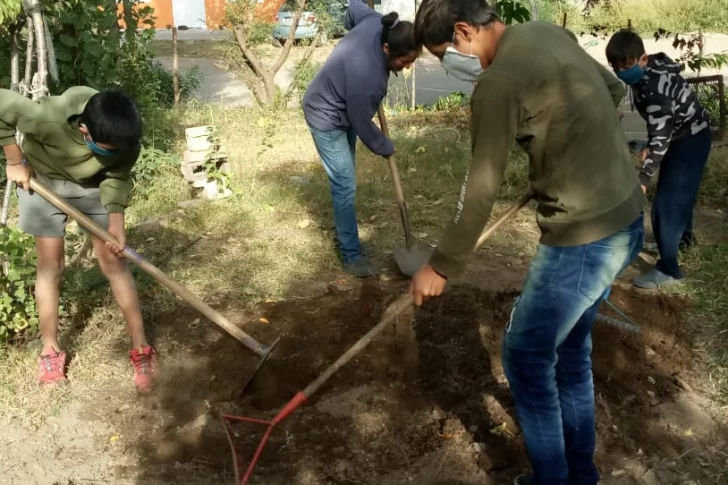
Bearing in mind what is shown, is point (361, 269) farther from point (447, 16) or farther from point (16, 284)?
point (447, 16)

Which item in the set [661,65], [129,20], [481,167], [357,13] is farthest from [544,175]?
[129,20]

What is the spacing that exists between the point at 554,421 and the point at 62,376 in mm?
2528

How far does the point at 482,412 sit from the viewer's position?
11.1 feet

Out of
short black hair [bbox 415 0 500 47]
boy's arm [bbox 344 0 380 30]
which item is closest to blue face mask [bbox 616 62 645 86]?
boy's arm [bbox 344 0 380 30]

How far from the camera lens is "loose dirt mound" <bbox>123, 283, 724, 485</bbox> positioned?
3.08 metres

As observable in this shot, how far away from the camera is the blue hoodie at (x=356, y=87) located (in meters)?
4.21

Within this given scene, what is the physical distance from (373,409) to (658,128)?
7.67 ft

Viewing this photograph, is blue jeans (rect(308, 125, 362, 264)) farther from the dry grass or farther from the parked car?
the parked car

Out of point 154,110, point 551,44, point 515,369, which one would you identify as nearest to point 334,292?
point 515,369

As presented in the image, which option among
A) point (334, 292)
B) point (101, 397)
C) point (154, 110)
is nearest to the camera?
point (101, 397)

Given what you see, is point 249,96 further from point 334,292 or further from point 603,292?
point 603,292

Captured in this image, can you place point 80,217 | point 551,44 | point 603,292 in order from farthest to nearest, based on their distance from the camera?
point 80,217
point 603,292
point 551,44

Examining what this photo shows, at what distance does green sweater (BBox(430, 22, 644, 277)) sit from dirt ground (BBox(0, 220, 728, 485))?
4.02ft

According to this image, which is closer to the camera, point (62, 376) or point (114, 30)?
point (62, 376)
